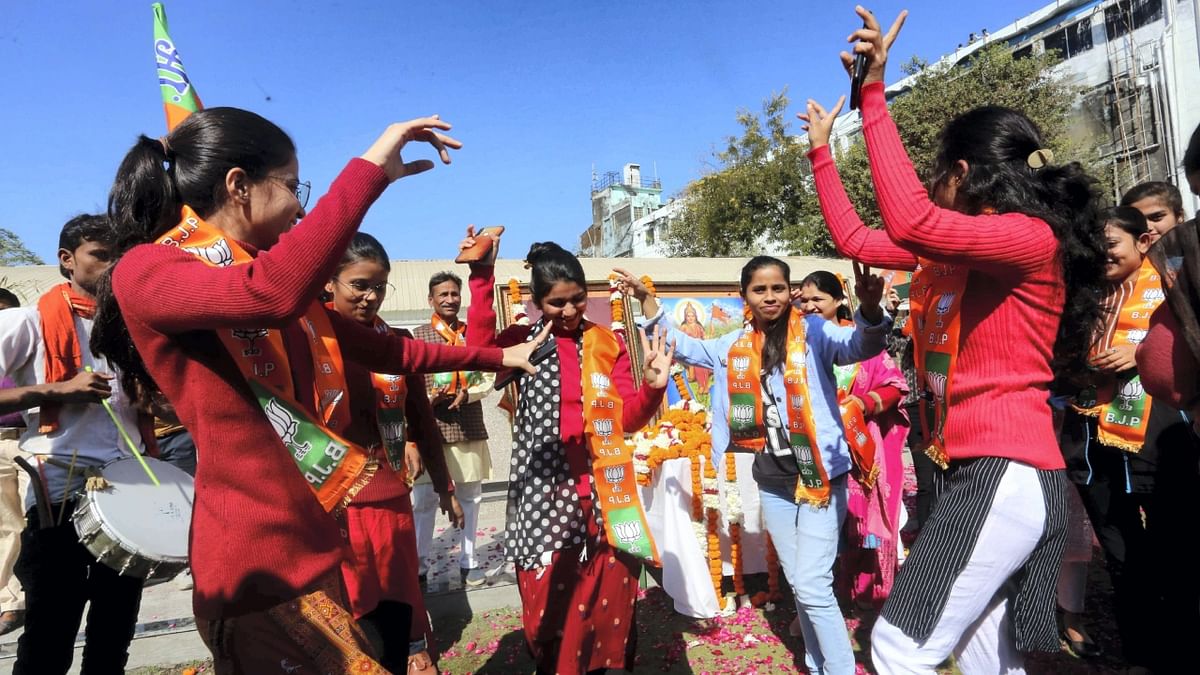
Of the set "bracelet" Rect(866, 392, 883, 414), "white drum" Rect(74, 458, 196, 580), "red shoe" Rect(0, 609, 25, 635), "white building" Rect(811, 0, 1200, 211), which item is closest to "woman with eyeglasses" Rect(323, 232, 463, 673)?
"white drum" Rect(74, 458, 196, 580)

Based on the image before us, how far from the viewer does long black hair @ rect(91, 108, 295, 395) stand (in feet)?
5.07

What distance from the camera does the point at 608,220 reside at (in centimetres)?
5478

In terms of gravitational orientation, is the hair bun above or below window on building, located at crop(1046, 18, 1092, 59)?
below

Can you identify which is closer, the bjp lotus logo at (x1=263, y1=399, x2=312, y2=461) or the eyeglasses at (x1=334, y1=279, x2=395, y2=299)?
the bjp lotus logo at (x1=263, y1=399, x2=312, y2=461)

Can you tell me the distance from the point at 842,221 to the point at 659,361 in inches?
35.6

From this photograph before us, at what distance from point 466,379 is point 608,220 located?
165ft

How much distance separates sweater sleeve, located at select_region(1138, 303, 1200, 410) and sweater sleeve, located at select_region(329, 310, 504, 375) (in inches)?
72.5

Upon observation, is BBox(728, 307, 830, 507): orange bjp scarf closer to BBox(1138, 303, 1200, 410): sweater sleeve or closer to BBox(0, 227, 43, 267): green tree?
BBox(1138, 303, 1200, 410): sweater sleeve

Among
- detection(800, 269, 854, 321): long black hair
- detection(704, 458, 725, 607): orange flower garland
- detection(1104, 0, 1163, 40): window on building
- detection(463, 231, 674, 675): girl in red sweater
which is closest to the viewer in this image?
detection(463, 231, 674, 675): girl in red sweater

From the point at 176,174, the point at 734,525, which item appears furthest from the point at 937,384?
the point at 734,525

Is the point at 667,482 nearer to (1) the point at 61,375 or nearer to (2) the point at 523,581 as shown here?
(2) the point at 523,581

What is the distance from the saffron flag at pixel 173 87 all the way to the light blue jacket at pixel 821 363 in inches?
95.7

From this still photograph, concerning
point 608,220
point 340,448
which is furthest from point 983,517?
point 608,220

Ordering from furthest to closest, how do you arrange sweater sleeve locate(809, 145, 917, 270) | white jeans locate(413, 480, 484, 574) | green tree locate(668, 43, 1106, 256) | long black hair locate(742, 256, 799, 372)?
green tree locate(668, 43, 1106, 256) → white jeans locate(413, 480, 484, 574) → long black hair locate(742, 256, 799, 372) → sweater sleeve locate(809, 145, 917, 270)
